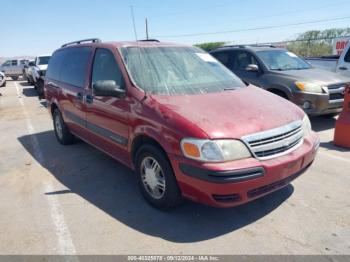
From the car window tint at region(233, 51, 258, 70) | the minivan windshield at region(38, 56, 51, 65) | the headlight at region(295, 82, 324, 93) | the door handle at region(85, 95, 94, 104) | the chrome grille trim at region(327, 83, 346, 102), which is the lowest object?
the chrome grille trim at region(327, 83, 346, 102)

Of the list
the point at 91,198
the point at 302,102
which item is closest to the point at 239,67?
the point at 302,102

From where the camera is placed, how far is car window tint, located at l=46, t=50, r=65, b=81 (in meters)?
6.29

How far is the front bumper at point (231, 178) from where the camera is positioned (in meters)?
2.92

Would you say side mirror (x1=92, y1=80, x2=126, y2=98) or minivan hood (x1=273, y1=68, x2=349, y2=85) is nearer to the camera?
side mirror (x1=92, y1=80, x2=126, y2=98)

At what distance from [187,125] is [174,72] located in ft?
4.08

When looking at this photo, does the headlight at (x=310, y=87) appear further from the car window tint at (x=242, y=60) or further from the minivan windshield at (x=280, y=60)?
the car window tint at (x=242, y=60)

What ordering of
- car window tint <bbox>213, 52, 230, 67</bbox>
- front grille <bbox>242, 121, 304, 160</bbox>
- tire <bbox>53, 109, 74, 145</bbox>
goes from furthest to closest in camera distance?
1. car window tint <bbox>213, 52, 230, 67</bbox>
2. tire <bbox>53, 109, 74, 145</bbox>
3. front grille <bbox>242, 121, 304, 160</bbox>

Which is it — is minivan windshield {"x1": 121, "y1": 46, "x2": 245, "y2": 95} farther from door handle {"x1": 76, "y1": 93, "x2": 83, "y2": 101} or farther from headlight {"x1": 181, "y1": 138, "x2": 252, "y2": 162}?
door handle {"x1": 76, "y1": 93, "x2": 83, "y2": 101}

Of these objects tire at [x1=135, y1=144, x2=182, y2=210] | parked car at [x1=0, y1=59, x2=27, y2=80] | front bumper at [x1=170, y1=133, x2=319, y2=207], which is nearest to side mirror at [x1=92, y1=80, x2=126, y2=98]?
tire at [x1=135, y1=144, x2=182, y2=210]

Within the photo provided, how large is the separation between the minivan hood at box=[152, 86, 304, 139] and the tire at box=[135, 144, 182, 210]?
0.49 meters

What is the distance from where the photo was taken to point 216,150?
2953mm

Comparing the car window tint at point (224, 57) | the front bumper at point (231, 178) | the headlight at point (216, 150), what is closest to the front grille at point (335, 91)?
the car window tint at point (224, 57)

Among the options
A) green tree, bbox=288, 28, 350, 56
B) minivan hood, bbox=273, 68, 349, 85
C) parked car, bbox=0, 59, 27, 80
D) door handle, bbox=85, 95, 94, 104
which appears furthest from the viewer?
parked car, bbox=0, 59, 27, 80

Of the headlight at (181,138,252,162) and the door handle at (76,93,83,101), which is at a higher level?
the door handle at (76,93,83,101)
